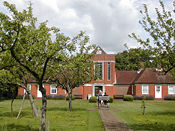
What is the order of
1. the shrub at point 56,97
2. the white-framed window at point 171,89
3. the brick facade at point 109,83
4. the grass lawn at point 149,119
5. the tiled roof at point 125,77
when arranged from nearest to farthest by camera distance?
the grass lawn at point 149,119 → the shrub at point 56,97 → the white-framed window at point 171,89 → the brick facade at point 109,83 → the tiled roof at point 125,77

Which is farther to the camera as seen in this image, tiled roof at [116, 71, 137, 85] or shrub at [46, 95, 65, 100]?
tiled roof at [116, 71, 137, 85]

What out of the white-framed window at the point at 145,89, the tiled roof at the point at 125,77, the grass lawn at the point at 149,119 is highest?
the tiled roof at the point at 125,77

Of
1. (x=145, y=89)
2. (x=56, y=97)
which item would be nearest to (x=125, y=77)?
(x=145, y=89)

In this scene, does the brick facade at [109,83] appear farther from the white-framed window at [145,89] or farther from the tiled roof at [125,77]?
the tiled roof at [125,77]

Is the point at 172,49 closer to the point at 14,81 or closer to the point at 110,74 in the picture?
the point at 14,81

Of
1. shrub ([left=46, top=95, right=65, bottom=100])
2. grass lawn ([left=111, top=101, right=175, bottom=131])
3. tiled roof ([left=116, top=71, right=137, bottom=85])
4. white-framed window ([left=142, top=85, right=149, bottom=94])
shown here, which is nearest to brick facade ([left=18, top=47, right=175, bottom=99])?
white-framed window ([left=142, top=85, right=149, bottom=94])

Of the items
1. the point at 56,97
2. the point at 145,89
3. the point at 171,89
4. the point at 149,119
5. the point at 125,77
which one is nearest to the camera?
the point at 149,119

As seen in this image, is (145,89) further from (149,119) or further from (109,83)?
(149,119)

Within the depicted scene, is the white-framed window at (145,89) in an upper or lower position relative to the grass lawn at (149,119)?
upper

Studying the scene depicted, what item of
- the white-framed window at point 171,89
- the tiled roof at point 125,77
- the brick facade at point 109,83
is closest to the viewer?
the white-framed window at point 171,89

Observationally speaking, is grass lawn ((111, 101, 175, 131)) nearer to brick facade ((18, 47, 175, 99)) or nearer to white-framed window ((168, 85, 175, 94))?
brick facade ((18, 47, 175, 99))

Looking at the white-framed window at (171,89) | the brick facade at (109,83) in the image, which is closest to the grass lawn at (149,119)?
the brick facade at (109,83)

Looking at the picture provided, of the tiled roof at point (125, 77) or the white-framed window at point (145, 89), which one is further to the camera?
the tiled roof at point (125, 77)

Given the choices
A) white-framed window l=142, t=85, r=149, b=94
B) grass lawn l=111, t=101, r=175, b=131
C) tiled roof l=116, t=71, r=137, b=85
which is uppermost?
tiled roof l=116, t=71, r=137, b=85
